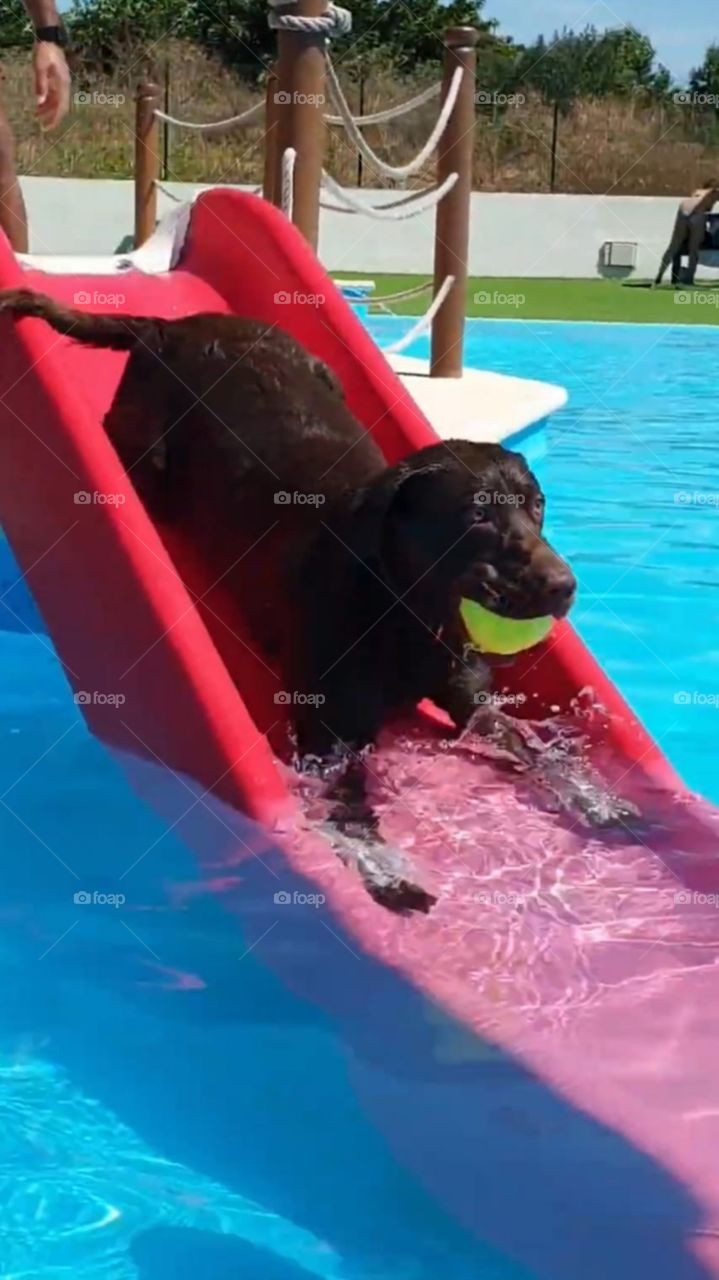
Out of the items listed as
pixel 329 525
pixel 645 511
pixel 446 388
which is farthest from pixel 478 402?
pixel 329 525

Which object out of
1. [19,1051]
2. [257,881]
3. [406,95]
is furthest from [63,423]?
[406,95]

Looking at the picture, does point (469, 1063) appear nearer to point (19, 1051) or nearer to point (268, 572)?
point (19, 1051)

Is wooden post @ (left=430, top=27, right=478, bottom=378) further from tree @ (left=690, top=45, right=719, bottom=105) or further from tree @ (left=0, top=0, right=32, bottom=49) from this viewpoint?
tree @ (left=690, top=45, right=719, bottom=105)

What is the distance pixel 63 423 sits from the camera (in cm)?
300

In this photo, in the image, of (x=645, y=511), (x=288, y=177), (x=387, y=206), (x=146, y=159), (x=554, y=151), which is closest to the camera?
(x=288, y=177)

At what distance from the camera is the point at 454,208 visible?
7.03 meters

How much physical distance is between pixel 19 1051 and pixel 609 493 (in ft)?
16.4

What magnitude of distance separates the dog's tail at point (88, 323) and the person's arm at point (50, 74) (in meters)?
0.75

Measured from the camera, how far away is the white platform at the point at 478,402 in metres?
5.41

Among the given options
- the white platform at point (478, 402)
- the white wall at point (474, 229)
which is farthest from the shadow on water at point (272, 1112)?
the white wall at point (474, 229)

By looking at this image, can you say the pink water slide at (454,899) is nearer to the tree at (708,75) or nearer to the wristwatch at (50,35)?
the wristwatch at (50,35)

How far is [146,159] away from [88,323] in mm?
7538

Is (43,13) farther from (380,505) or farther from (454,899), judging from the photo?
(454,899)

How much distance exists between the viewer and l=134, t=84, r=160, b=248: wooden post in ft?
33.9
